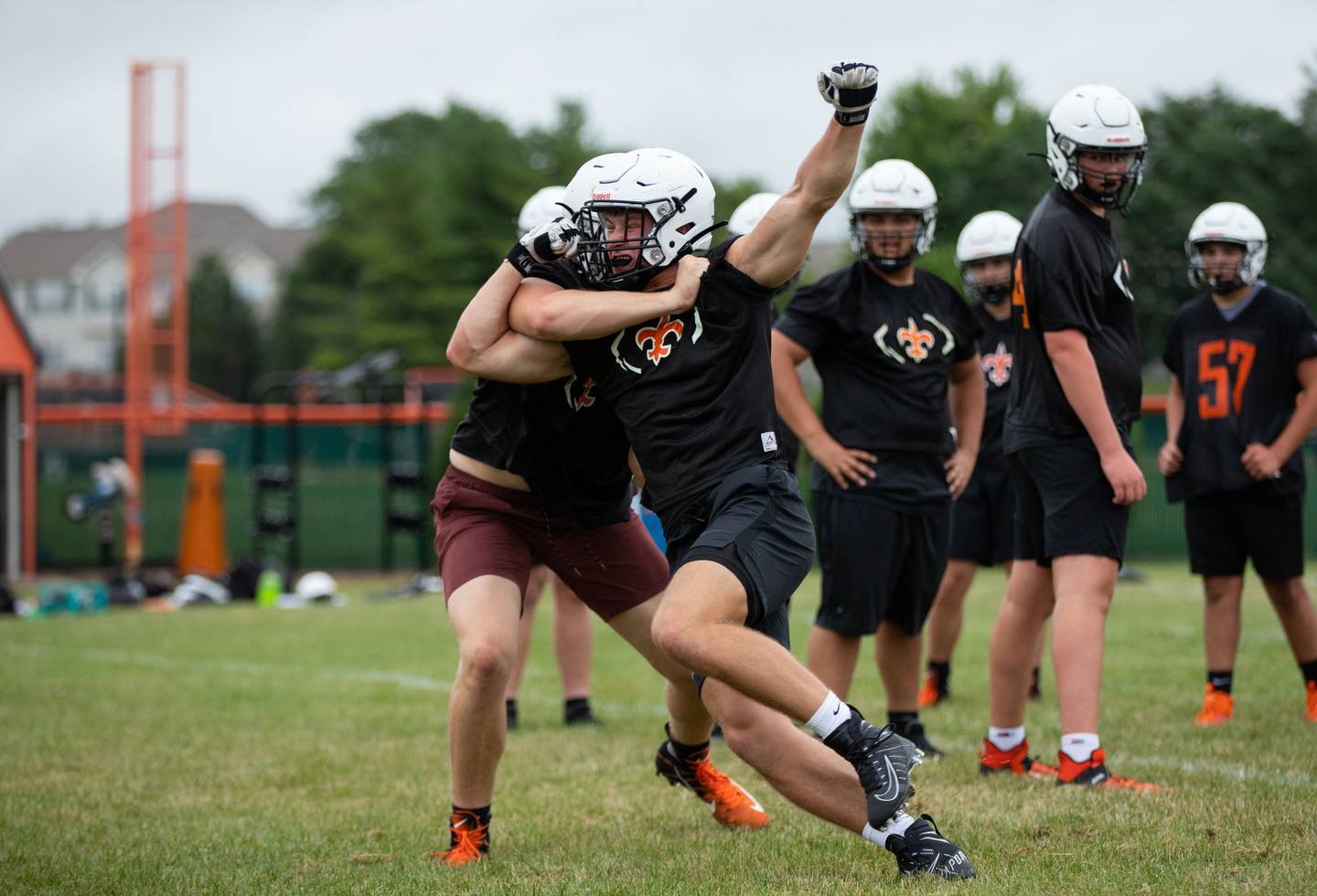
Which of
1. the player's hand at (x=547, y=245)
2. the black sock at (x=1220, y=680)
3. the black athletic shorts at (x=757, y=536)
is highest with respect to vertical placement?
the player's hand at (x=547, y=245)

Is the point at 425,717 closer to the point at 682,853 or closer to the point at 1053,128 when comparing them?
the point at 682,853

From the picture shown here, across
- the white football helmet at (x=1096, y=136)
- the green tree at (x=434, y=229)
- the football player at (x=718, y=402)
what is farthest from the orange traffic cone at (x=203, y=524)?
the green tree at (x=434, y=229)

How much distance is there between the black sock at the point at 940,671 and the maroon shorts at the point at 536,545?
3.15 meters

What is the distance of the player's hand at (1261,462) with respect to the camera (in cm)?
660

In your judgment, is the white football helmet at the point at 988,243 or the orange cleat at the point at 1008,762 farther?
the white football helmet at the point at 988,243

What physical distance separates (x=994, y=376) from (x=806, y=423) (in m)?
2.26

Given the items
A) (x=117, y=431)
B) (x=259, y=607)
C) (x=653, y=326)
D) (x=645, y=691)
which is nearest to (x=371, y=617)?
(x=259, y=607)

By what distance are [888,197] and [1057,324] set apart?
1094 mm

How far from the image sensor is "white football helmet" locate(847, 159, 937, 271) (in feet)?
19.4

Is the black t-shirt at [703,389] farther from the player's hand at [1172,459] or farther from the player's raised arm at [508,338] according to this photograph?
the player's hand at [1172,459]

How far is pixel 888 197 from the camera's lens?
593cm

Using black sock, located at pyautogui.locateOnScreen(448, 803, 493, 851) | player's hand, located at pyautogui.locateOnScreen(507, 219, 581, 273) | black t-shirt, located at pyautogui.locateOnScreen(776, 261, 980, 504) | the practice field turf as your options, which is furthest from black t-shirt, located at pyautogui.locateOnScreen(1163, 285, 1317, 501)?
black sock, located at pyautogui.locateOnScreen(448, 803, 493, 851)

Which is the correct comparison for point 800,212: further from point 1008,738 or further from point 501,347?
point 1008,738

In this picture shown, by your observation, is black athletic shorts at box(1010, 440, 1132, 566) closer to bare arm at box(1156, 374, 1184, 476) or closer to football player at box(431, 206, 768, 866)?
football player at box(431, 206, 768, 866)
